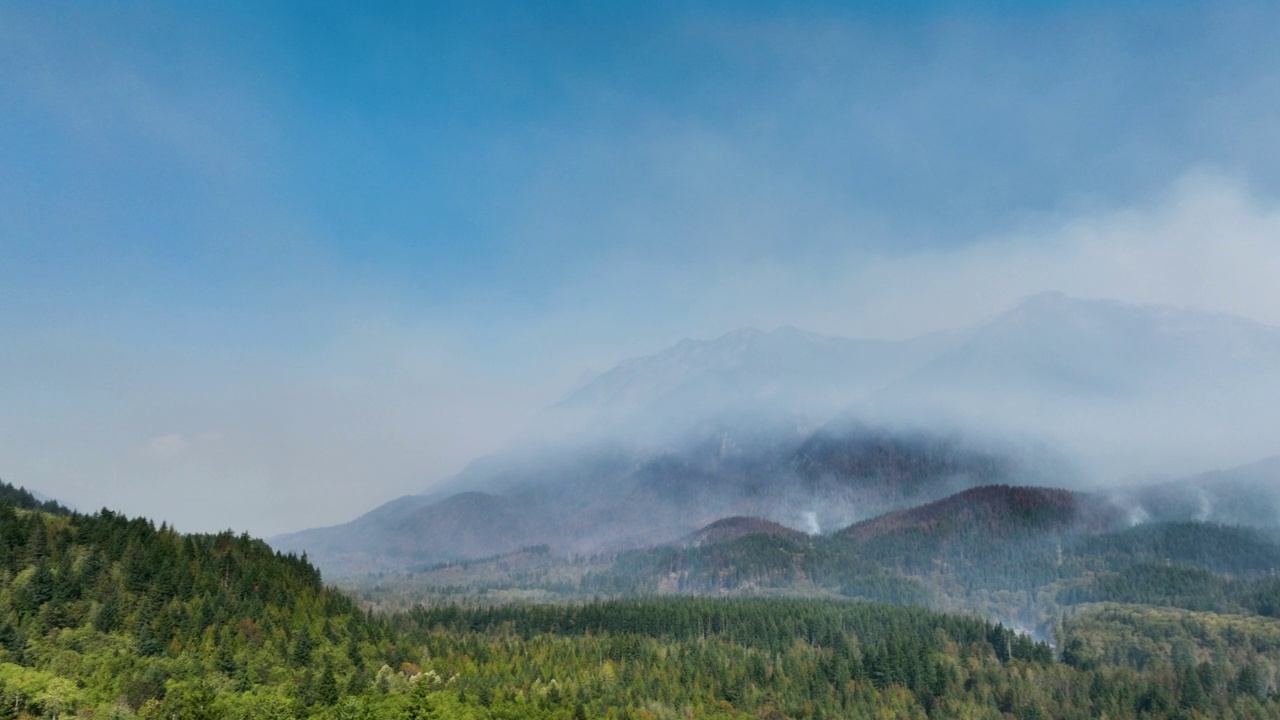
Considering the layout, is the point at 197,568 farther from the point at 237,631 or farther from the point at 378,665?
the point at 378,665

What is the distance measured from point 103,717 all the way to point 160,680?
2432 centimetres

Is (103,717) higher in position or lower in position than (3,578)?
lower

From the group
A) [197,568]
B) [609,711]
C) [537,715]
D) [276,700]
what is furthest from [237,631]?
[609,711]

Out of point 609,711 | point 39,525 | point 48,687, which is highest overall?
point 39,525

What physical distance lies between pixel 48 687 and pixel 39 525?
252 feet

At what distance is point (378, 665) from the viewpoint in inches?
7677

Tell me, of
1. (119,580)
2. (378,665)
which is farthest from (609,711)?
(119,580)

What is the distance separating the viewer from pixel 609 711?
18875 cm

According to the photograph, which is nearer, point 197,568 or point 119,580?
point 119,580

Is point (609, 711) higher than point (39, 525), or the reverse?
point (39, 525)

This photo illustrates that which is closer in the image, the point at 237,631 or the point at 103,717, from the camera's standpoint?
the point at 103,717

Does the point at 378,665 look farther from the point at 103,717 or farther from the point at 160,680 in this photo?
the point at 103,717

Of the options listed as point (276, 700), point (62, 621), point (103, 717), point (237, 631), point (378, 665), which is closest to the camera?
point (103, 717)

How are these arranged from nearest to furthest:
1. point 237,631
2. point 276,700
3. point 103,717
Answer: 1. point 103,717
2. point 276,700
3. point 237,631
